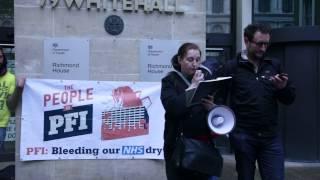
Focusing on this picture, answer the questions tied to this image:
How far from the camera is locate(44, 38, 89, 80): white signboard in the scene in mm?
6805

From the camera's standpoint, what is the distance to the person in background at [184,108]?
405cm

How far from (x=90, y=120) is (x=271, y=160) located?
10.1 ft

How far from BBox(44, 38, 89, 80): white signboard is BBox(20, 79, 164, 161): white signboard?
0.33 feet

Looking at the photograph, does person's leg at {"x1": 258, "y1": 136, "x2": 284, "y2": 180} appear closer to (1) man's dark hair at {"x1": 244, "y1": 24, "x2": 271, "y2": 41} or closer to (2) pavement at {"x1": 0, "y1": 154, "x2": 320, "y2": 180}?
(1) man's dark hair at {"x1": 244, "y1": 24, "x2": 271, "y2": 41}

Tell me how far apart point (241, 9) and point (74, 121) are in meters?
4.90

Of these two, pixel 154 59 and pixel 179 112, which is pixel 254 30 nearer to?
pixel 179 112

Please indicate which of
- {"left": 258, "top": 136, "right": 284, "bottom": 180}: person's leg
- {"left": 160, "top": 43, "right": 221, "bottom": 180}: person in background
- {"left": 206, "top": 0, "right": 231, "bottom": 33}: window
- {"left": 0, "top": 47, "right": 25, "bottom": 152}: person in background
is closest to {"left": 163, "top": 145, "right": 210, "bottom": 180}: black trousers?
{"left": 160, "top": 43, "right": 221, "bottom": 180}: person in background

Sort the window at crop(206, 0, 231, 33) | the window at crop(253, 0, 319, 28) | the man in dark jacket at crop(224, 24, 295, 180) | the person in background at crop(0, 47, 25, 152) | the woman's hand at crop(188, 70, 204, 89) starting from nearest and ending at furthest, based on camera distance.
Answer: the woman's hand at crop(188, 70, 204, 89), the man in dark jacket at crop(224, 24, 295, 180), the person in background at crop(0, 47, 25, 152), the window at crop(253, 0, 319, 28), the window at crop(206, 0, 231, 33)

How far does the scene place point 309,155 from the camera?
1009 cm

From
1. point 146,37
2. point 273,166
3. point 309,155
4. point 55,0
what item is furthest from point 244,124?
point 309,155

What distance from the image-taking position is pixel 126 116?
23.0 feet

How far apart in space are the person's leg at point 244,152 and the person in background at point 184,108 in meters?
0.34

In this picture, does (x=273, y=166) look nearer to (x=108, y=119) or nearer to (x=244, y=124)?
(x=244, y=124)

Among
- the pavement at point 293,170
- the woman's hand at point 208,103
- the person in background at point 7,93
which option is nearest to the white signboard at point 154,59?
the person in background at point 7,93
